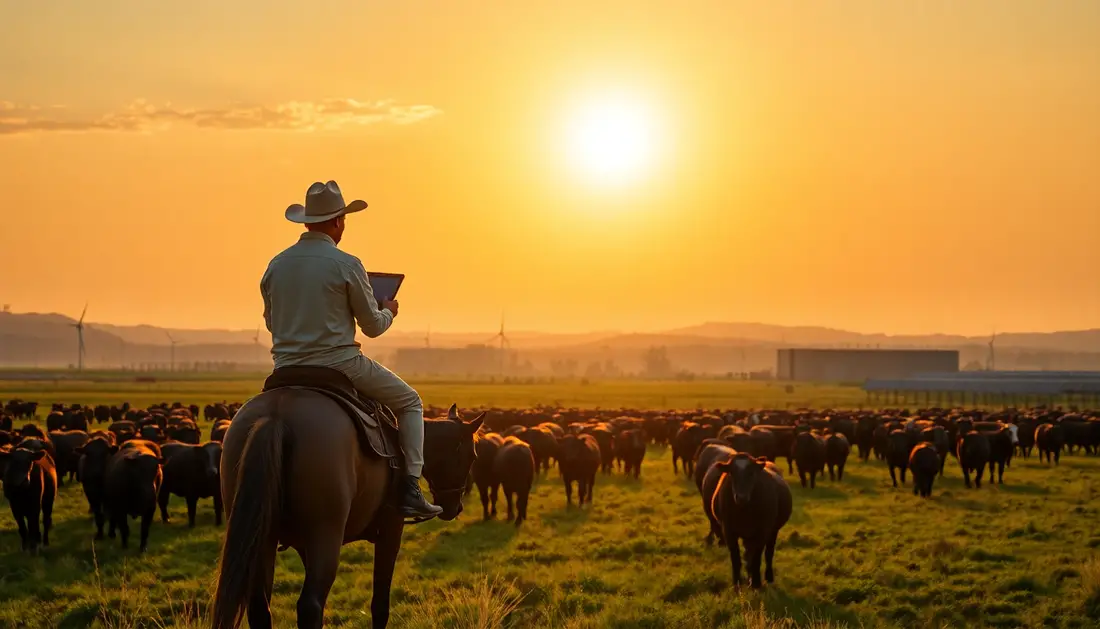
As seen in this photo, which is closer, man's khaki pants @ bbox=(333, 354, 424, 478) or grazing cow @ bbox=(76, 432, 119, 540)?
man's khaki pants @ bbox=(333, 354, 424, 478)

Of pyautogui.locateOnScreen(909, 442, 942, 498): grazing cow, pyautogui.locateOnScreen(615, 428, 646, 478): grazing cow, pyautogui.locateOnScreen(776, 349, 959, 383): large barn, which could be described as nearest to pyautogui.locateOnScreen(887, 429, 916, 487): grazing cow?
pyautogui.locateOnScreen(909, 442, 942, 498): grazing cow

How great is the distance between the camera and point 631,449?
3497 cm

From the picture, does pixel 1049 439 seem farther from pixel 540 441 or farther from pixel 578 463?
pixel 578 463

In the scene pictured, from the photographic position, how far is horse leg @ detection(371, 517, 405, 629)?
26.8 feet

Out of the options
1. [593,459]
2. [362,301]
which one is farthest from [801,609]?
[593,459]

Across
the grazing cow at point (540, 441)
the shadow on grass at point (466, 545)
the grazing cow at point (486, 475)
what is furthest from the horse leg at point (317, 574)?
the grazing cow at point (540, 441)

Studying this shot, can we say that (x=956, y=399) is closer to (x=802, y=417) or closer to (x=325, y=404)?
(x=802, y=417)

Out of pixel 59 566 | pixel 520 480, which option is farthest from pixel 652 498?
pixel 59 566

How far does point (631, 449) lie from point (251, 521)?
29.2m

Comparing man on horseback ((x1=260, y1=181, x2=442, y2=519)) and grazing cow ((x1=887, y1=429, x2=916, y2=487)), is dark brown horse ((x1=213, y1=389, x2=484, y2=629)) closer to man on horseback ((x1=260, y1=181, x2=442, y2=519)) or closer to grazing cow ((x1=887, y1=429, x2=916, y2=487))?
man on horseback ((x1=260, y1=181, x2=442, y2=519))

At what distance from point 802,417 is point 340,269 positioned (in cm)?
4626

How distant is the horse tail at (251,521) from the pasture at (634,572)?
109 inches

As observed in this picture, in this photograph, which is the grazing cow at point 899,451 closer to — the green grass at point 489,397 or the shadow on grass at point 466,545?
the shadow on grass at point 466,545

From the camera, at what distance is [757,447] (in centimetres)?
3341
